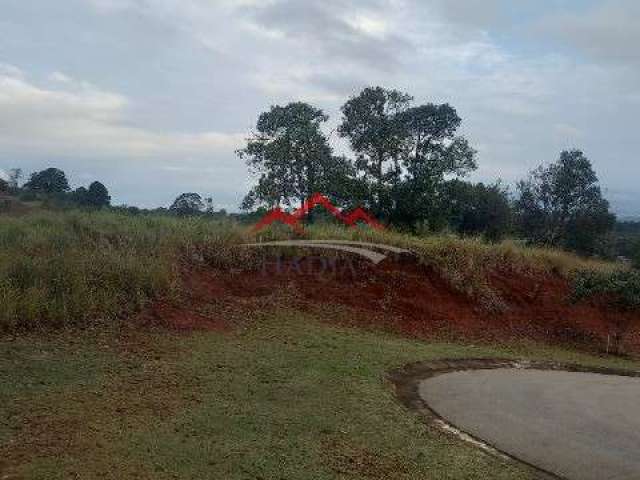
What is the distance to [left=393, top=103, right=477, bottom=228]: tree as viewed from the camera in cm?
1939

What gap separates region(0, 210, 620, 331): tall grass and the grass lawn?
0.65 metres

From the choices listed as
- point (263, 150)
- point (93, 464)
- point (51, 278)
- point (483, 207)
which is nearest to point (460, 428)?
point (93, 464)

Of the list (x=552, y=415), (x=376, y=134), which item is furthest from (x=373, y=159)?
(x=552, y=415)

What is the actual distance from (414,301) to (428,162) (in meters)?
8.87

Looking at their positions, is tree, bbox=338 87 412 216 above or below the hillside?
above

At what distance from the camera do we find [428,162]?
64.7 ft

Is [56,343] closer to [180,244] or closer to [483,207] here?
[180,244]

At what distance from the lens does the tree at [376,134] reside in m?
19.5

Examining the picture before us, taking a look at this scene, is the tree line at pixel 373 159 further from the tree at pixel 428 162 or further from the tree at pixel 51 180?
the tree at pixel 51 180

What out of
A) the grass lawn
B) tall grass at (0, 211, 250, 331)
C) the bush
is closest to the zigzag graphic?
tall grass at (0, 211, 250, 331)

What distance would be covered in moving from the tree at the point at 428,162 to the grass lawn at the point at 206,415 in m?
11.7

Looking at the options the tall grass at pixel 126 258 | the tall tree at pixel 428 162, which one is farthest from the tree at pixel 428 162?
the tall grass at pixel 126 258

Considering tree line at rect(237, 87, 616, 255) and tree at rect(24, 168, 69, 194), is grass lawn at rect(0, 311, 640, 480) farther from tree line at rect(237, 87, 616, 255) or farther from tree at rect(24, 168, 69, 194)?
tree at rect(24, 168, 69, 194)

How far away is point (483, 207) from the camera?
24.4 meters
